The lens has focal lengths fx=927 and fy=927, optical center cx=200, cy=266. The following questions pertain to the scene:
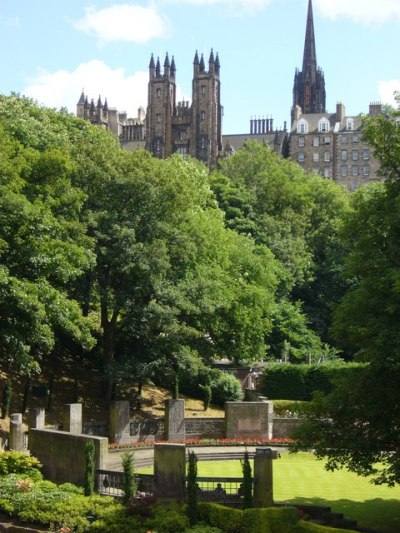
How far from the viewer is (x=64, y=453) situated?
98.2 feet

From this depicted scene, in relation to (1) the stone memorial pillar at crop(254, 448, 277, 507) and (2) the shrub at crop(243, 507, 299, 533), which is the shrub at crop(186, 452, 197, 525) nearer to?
(2) the shrub at crop(243, 507, 299, 533)

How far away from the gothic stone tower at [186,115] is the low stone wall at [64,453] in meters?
124

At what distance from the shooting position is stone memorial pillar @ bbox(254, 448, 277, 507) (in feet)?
82.9

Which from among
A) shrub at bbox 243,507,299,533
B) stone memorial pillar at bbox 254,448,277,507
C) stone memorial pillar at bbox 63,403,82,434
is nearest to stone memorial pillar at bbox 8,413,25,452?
stone memorial pillar at bbox 63,403,82,434

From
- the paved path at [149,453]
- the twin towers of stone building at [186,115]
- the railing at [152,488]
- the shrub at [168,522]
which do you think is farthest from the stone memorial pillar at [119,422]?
the twin towers of stone building at [186,115]

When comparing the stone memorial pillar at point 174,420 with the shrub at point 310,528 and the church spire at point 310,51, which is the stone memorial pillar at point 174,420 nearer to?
the shrub at point 310,528

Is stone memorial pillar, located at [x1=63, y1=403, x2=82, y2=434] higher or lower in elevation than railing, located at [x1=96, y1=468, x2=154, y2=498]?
higher

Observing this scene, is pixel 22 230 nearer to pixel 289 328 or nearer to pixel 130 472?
pixel 130 472

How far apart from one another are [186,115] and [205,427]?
4543 inches

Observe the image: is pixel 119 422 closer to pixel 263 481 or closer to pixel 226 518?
pixel 263 481

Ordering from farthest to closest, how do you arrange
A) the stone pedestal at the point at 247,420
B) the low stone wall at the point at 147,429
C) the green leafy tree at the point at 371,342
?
the stone pedestal at the point at 247,420 → the low stone wall at the point at 147,429 → the green leafy tree at the point at 371,342

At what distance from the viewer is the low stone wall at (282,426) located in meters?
47.0

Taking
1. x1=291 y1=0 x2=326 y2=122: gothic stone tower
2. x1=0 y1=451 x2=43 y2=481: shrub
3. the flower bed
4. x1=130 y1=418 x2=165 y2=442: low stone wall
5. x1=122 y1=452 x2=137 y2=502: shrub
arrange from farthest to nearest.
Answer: x1=291 y1=0 x2=326 y2=122: gothic stone tower → x1=130 y1=418 x2=165 y2=442: low stone wall → the flower bed → x1=0 y1=451 x2=43 y2=481: shrub → x1=122 y1=452 x2=137 y2=502: shrub

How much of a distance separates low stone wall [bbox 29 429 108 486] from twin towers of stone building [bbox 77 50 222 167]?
122806 mm
